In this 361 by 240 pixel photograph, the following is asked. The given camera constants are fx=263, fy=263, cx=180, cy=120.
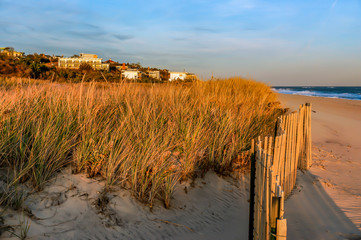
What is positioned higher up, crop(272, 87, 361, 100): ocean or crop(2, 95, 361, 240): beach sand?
crop(272, 87, 361, 100): ocean

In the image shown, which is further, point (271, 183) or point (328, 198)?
point (328, 198)

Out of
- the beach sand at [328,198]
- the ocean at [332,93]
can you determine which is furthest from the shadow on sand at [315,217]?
the ocean at [332,93]

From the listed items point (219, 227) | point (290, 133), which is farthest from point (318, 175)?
point (219, 227)

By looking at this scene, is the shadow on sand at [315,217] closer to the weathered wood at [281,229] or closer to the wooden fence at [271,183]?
the wooden fence at [271,183]

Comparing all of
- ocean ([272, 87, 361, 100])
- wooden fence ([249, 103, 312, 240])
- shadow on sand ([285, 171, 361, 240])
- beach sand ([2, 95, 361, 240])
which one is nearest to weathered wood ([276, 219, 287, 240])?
wooden fence ([249, 103, 312, 240])

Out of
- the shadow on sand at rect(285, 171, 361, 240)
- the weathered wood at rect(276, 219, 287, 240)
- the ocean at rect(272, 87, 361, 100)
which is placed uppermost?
the ocean at rect(272, 87, 361, 100)

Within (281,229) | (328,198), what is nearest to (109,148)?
(281,229)

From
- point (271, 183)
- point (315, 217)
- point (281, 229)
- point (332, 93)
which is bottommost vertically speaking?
point (315, 217)

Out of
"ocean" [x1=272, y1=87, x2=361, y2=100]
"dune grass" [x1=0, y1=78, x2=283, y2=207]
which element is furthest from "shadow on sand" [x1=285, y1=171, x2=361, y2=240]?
"ocean" [x1=272, y1=87, x2=361, y2=100]

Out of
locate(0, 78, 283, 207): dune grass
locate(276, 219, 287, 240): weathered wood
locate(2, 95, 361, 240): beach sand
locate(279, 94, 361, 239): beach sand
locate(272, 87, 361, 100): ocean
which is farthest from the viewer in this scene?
locate(272, 87, 361, 100): ocean

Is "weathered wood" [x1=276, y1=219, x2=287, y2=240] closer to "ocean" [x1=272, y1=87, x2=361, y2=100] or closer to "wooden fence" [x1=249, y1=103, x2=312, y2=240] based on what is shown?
"wooden fence" [x1=249, y1=103, x2=312, y2=240]

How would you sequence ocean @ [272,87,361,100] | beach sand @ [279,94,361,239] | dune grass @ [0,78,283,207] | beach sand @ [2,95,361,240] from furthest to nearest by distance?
ocean @ [272,87,361,100] < beach sand @ [279,94,361,239] < dune grass @ [0,78,283,207] < beach sand @ [2,95,361,240]

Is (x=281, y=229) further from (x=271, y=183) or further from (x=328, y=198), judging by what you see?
(x=328, y=198)

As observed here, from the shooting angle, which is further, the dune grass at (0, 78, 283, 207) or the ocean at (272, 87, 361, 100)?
the ocean at (272, 87, 361, 100)
